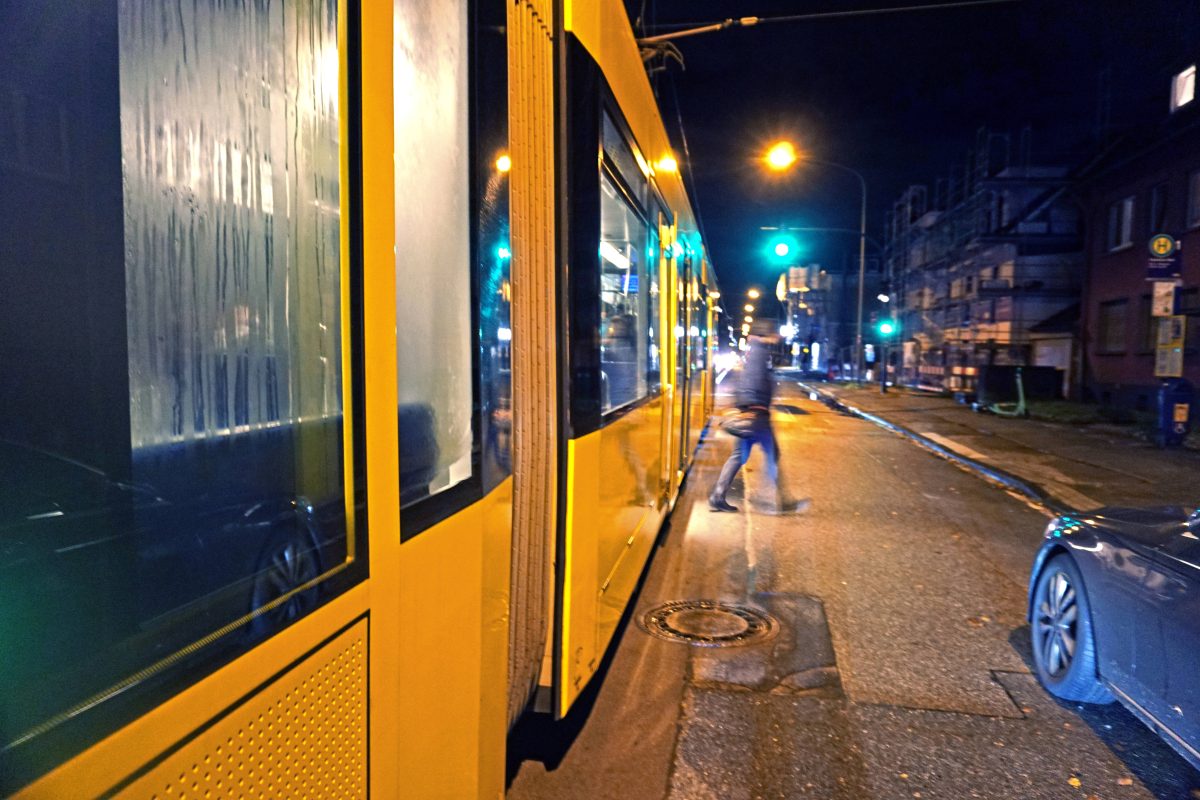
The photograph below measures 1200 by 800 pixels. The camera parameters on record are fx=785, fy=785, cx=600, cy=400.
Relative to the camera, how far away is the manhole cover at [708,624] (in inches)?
200

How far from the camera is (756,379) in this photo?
907 centimetres

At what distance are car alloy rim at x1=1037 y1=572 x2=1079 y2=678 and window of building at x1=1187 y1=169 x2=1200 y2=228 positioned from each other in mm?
20093

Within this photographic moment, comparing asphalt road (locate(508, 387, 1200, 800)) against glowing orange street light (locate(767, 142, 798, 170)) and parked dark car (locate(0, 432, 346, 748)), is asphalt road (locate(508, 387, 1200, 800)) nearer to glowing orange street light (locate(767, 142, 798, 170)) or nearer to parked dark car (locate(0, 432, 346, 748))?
parked dark car (locate(0, 432, 346, 748))

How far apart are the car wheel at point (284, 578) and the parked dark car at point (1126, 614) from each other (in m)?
3.27

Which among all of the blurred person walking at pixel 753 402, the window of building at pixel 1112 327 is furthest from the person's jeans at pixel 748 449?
the window of building at pixel 1112 327

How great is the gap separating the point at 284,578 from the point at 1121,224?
28450 millimetres

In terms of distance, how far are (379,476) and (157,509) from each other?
0.54 m

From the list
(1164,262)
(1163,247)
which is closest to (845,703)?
(1164,262)

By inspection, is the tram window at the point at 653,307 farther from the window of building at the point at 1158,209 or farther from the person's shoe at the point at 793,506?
the window of building at the point at 1158,209

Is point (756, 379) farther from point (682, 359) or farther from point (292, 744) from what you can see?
point (292, 744)

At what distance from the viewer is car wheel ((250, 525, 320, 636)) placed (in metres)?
1.31

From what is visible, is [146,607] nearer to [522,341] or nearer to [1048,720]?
[522,341]

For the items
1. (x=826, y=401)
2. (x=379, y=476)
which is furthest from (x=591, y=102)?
(x=826, y=401)

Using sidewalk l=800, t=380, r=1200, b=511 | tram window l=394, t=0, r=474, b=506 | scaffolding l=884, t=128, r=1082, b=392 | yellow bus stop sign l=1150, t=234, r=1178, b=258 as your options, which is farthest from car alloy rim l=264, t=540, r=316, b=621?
scaffolding l=884, t=128, r=1082, b=392
